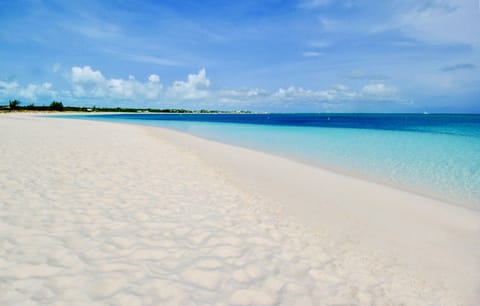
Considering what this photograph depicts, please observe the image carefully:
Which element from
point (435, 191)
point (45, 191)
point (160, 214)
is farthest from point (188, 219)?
point (435, 191)

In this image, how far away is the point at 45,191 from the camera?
5.45 meters

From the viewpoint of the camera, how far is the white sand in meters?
2.78

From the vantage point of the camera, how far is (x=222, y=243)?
12.4 feet

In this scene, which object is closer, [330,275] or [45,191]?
[330,275]

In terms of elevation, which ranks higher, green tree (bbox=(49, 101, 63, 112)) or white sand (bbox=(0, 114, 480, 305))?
green tree (bbox=(49, 101, 63, 112))

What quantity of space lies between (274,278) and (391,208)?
13.6 ft

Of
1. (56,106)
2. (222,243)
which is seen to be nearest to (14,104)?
Answer: (56,106)

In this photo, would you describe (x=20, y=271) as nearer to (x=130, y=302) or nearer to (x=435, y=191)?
(x=130, y=302)

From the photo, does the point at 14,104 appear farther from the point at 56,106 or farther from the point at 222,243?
the point at 222,243

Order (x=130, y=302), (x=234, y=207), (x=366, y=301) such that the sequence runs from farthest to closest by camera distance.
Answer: (x=234, y=207) < (x=366, y=301) < (x=130, y=302)

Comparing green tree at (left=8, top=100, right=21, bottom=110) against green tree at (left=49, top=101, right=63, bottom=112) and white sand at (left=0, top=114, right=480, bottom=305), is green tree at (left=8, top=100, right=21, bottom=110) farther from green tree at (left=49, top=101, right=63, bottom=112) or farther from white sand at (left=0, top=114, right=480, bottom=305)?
white sand at (left=0, top=114, right=480, bottom=305)

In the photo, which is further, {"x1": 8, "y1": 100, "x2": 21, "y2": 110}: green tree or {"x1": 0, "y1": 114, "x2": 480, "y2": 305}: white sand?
{"x1": 8, "y1": 100, "x2": 21, "y2": 110}: green tree

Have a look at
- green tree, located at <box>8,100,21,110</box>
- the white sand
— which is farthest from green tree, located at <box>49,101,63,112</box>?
the white sand

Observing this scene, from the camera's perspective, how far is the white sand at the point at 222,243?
278cm
